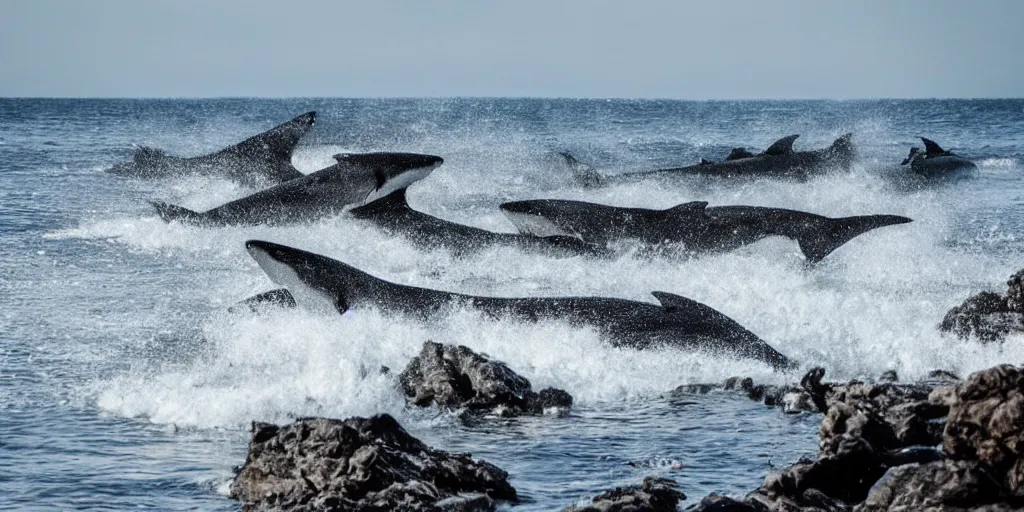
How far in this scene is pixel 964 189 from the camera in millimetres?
33312

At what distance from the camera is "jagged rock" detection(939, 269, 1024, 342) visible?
13.1 m

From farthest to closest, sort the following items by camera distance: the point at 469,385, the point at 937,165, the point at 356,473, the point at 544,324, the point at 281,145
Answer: the point at 937,165 → the point at 281,145 → the point at 544,324 → the point at 469,385 → the point at 356,473

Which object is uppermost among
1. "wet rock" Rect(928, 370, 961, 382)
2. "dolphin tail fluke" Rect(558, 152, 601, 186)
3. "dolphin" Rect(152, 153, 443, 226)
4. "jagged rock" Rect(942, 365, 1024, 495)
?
"dolphin tail fluke" Rect(558, 152, 601, 186)

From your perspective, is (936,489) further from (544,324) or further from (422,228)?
(422,228)

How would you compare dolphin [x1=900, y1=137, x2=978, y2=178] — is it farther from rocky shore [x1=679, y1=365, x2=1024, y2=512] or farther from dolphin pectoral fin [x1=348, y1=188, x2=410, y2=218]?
rocky shore [x1=679, y1=365, x2=1024, y2=512]

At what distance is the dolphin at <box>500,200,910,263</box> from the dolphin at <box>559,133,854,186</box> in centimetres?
921

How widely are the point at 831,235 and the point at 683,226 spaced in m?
1.99

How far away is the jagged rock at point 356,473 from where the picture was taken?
7379 mm

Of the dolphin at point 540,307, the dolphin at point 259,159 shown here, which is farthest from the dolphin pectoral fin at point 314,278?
the dolphin at point 259,159

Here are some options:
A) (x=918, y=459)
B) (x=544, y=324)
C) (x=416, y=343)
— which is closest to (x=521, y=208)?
(x=544, y=324)

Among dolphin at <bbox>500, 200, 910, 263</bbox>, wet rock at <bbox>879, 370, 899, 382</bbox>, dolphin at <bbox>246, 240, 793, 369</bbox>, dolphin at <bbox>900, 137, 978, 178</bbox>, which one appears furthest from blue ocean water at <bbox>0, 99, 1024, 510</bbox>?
dolphin at <bbox>900, 137, 978, 178</bbox>

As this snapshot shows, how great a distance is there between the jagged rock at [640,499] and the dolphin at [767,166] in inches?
791

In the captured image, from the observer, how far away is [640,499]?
732cm

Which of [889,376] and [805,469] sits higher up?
[889,376]
